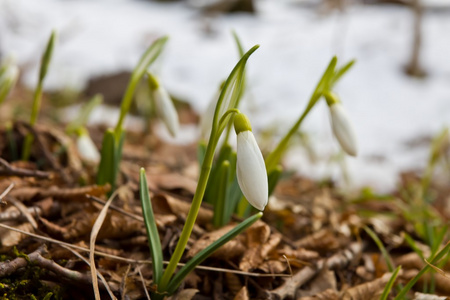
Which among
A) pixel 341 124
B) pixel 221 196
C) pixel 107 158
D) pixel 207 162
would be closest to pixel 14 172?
pixel 107 158

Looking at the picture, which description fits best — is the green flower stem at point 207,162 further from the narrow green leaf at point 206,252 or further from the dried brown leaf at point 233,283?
the dried brown leaf at point 233,283

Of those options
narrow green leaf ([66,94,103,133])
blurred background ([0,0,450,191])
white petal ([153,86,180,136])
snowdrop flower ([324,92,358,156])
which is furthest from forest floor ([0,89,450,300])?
blurred background ([0,0,450,191])

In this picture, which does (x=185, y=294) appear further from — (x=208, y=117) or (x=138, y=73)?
(x=138, y=73)

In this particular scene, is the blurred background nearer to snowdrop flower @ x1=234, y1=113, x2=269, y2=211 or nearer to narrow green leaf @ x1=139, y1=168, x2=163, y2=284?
narrow green leaf @ x1=139, y1=168, x2=163, y2=284

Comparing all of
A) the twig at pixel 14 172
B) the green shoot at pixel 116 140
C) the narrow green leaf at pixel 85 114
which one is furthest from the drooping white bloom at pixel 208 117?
the narrow green leaf at pixel 85 114

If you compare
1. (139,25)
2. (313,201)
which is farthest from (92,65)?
(313,201)

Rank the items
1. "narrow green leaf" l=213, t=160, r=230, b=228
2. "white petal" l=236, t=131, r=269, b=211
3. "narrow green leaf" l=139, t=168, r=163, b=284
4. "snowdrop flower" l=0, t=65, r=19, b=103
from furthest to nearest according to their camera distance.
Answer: "snowdrop flower" l=0, t=65, r=19, b=103, "narrow green leaf" l=213, t=160, r=230, b=228, "narrow green leaf" l=139, t=168, r=163, b=284, "white petal" l=236, t=131, r=269, b=211

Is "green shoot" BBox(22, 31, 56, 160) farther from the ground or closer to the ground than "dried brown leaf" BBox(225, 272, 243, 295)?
farther from the ground
